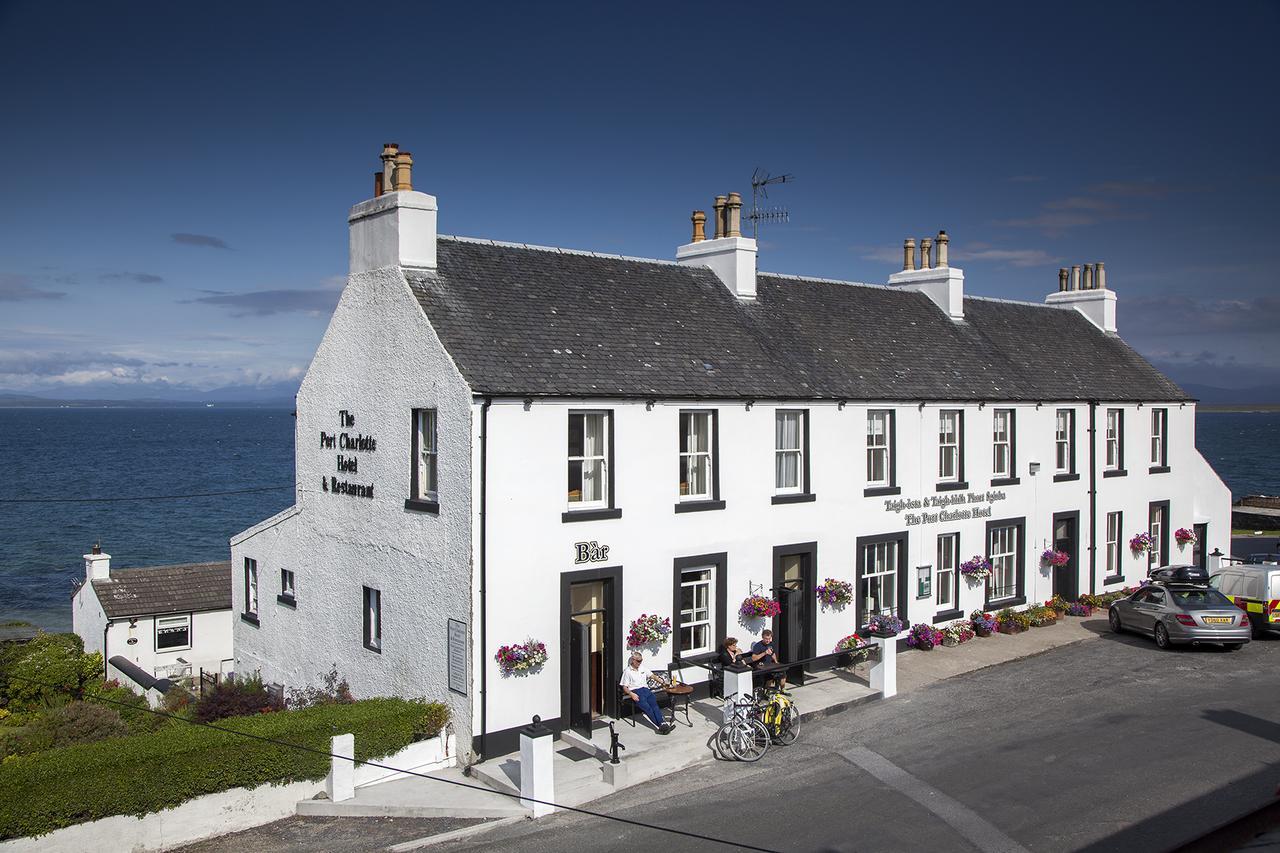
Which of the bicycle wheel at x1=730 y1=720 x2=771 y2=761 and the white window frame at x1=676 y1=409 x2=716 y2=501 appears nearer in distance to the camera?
the bicycle wheel at x1=730 y1=720 x2=771 y2=761

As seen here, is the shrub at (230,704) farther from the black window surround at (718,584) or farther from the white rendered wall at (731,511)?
the black window surround at (718,584)

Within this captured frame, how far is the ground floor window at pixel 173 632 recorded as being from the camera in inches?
1117

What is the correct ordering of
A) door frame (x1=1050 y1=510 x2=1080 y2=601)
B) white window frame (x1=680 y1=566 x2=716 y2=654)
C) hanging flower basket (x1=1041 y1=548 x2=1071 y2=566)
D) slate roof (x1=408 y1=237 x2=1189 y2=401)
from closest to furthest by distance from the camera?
1. slate roof (x1=408 y1=237 x2=1189 y2=401)
2. white window frame (x1=680 y1=566 x2=716 y2=654)
3. hanging flower basket (x1=1041 y1=548 x2=1071 y2=566)
4. door frame (x1=1050 y1=510 x2=1080 y2=601)

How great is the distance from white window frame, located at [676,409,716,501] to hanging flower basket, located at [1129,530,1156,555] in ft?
52.9

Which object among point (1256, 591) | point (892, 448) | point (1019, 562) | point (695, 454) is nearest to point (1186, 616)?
point (1256, 591)

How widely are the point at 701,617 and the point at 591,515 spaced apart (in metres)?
3.39

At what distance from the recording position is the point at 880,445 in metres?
22.5

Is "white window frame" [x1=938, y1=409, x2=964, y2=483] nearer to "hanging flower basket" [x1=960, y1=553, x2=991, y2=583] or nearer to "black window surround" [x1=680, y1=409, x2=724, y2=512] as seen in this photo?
"hanging flower basket" [x1=960, y1=553, x2=991, y2=583]

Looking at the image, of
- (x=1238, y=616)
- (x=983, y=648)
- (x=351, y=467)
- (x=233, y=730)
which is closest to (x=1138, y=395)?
(x=1238, y=616)

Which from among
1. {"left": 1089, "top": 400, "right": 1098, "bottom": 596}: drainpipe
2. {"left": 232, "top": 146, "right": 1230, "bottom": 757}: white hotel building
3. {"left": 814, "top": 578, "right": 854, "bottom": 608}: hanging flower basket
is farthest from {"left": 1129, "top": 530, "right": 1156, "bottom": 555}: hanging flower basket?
{"left": 814, "top": 578, "right": 854, "bottom": 608}: hanging flower basket

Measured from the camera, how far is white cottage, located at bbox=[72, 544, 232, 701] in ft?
91.2

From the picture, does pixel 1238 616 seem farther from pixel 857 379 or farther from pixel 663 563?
pixel 663 563

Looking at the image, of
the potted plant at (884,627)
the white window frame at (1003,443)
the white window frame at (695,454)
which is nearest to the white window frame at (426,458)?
the white window frame at (695,454)

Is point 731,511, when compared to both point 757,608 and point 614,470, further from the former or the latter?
point 614,470
